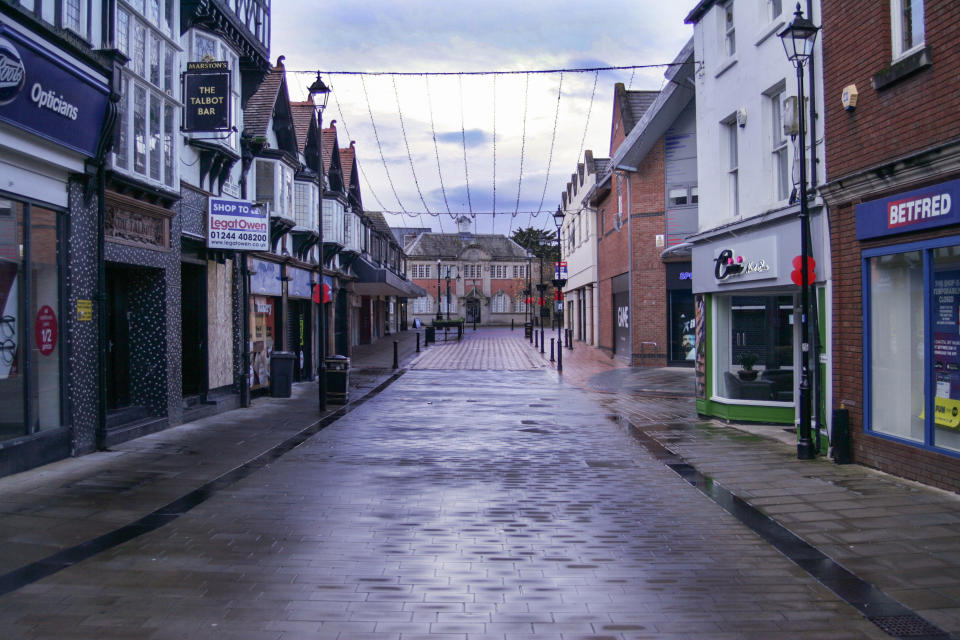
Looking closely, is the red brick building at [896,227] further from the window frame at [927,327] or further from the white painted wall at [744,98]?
the white painted wall at [744,98]

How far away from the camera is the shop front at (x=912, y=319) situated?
772 centimetres

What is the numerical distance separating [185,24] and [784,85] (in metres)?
10.1

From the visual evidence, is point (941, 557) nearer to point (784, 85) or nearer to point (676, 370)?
point (784, 85)

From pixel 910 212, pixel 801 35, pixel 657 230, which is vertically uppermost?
pixel 801 35

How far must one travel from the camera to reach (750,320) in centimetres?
1335

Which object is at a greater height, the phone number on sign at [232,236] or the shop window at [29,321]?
the phone number on sign at [232,236]

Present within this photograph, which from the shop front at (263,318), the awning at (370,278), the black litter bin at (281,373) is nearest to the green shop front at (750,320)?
the black litter bin at (281,373)

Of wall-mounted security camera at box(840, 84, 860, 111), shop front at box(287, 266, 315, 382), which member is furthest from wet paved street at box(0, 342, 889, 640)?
shop front at box(287, 266, 315, 382)

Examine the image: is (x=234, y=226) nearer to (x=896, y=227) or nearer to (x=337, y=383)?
(x=337, y=383)

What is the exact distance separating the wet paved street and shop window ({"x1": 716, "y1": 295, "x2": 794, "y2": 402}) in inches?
157

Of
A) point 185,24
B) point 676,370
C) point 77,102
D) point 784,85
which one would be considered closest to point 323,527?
point 77,102

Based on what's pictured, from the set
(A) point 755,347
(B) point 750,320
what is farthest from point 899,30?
(A) point 755,347

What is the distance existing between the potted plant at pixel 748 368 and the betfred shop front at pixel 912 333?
3.35 metres

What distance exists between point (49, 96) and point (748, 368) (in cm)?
1119
